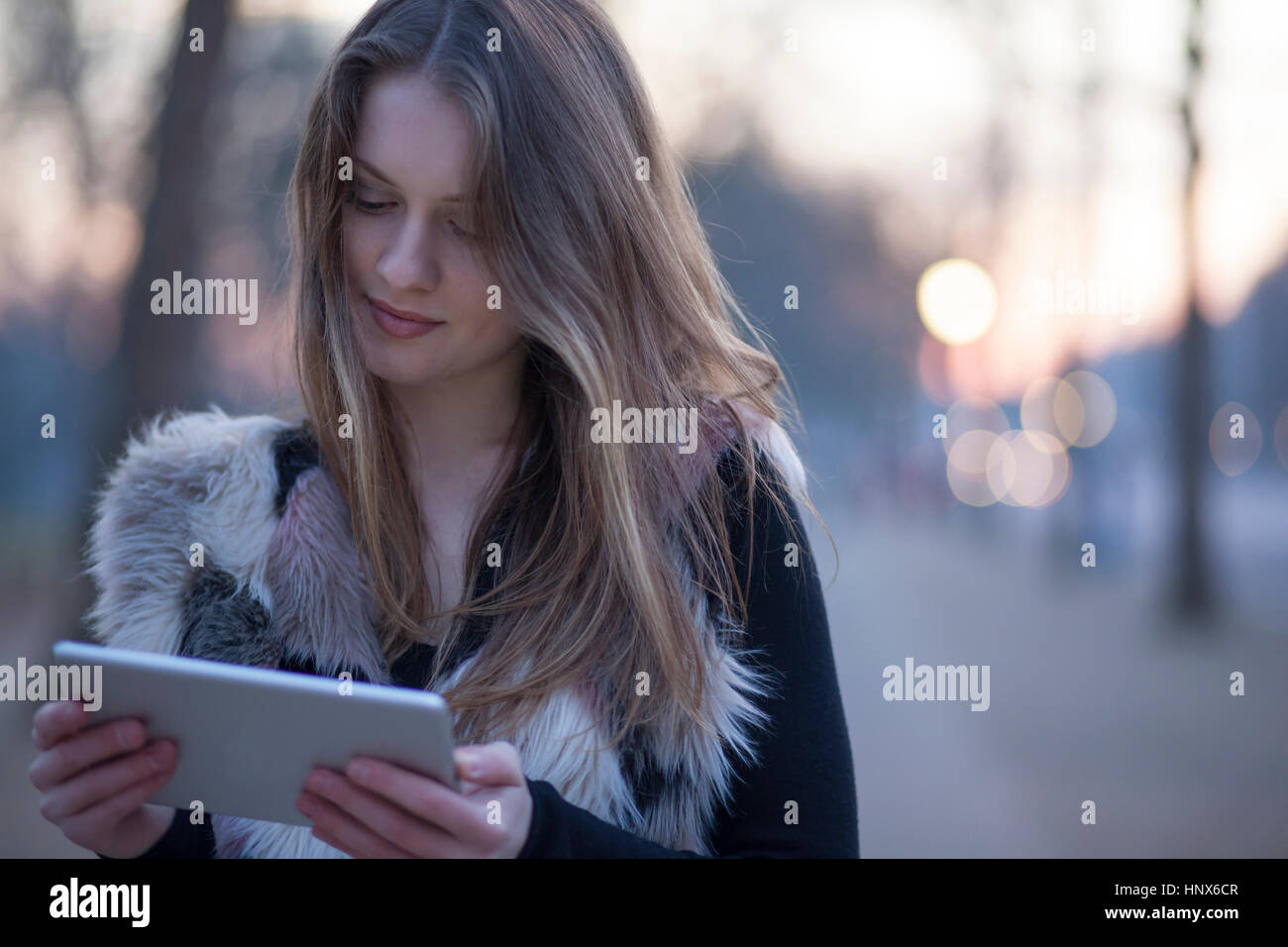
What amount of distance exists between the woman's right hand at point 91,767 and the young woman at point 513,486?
0.47 ft

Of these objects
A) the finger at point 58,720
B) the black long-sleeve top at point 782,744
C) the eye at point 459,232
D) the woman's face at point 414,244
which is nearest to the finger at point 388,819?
the black long-sleeve top at point 782,744

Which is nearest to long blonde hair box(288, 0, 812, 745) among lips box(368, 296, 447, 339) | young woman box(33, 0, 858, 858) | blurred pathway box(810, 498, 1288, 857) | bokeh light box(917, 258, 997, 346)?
young woman box(33, 0, 858, 858)

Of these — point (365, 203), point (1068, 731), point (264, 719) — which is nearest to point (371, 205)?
point (365, 203)

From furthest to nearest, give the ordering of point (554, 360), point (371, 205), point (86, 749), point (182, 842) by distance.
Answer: point (554, 360), point (371, 205), point (182, 842), point (86, 749)

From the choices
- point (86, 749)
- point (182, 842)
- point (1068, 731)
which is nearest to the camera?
point (86, 749)

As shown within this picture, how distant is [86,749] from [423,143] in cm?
102

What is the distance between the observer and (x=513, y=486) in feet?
6.31

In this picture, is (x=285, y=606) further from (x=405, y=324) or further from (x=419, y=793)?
(x=419, y=793)

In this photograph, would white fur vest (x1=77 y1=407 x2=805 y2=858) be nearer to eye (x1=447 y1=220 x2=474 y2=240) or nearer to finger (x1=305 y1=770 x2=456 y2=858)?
finger (x1=305 y1=770 x2=456 y2=858)

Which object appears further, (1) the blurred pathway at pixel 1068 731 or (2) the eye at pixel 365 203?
(1) the blurred pathway at pixel 1068 731

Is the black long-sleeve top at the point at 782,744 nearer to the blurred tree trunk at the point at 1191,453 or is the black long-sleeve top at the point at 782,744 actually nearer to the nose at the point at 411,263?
the nose at the point at 411,263

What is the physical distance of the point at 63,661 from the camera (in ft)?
4.20

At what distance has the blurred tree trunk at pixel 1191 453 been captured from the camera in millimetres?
8242
